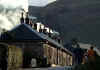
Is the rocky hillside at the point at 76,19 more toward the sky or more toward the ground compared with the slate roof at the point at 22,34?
more toward the sky

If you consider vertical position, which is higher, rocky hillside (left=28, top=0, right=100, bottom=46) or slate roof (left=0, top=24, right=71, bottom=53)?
rocky hillside (left=28, top=0, right=100, bottom=46)

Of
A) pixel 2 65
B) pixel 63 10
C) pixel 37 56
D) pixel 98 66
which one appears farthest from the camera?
pixel 63 10

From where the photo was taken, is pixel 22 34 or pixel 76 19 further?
pixel 76 19

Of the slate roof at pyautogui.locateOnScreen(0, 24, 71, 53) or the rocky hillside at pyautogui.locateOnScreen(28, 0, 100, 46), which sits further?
the rocky hillside at pyautogui.locateOnScreen(28, 0, 100, 46)

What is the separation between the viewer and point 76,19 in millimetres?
129625

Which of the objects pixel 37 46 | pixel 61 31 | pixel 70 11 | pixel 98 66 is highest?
pixel 70 11

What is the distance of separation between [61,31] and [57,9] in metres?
18.4

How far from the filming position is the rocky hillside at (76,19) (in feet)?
393

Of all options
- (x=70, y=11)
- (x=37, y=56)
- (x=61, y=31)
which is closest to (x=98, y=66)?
(x=37, y=56)

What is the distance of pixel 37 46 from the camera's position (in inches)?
1869

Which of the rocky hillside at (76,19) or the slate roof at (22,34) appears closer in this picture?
the slate roof at (22,34)

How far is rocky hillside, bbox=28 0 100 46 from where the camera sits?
120m

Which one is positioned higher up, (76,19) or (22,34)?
(76,19)

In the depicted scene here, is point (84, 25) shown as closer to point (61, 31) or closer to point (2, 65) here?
point (61, 31)
